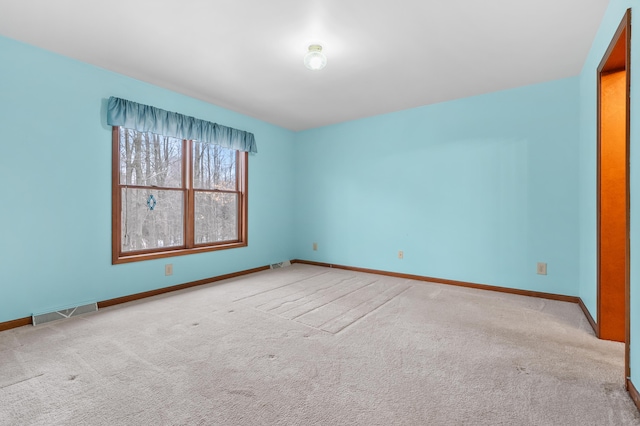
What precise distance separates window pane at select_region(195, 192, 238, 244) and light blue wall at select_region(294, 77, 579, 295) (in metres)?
1.38

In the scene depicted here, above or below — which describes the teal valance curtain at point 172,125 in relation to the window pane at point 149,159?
above

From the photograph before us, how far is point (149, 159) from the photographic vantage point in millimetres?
3480

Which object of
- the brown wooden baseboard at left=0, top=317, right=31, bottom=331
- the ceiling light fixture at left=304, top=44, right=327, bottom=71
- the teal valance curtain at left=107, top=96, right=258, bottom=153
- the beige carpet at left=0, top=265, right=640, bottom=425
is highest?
the ceiling light fixture at left=304, top=44, right=327, bottom=71

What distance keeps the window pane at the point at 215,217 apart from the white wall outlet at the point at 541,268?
3870 millimetres

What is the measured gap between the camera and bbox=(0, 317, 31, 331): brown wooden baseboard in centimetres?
242

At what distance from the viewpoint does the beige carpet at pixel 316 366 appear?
4.79ft

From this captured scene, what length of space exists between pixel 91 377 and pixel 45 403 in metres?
0.24

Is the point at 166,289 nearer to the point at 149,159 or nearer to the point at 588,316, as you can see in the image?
the point at 149,159

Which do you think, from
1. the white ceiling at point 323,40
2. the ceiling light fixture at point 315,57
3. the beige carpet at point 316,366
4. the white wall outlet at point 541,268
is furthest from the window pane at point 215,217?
the white wall outlet at point 541,268

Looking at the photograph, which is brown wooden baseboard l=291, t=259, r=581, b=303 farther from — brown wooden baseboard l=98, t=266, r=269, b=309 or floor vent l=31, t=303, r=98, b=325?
floor vent l=31, t=303, r=98, b=325

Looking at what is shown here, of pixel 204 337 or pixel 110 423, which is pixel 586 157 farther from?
pixel 110 423

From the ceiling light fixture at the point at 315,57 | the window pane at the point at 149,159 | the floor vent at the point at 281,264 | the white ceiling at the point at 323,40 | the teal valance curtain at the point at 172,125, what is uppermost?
the white ceiling at the point at 323,40

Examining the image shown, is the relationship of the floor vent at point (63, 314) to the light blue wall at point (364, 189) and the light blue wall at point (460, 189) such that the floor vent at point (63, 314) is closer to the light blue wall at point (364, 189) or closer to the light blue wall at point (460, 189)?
the light blue wall at point (364, 189)

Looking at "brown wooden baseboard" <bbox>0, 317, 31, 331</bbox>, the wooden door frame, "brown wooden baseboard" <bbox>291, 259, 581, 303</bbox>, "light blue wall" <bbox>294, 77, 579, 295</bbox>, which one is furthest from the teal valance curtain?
the wooden door frame
